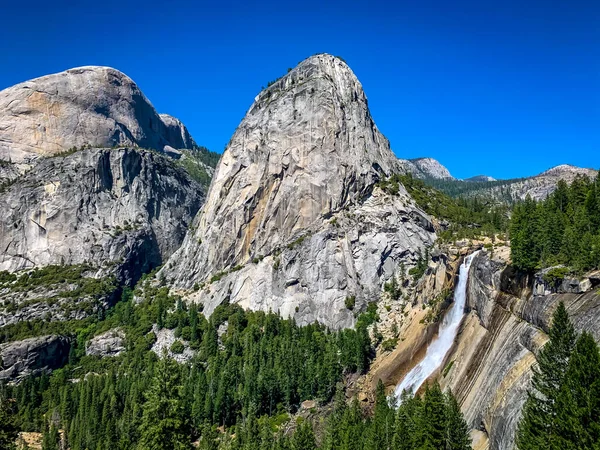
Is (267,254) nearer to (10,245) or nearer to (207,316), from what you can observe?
Result: (207,316)

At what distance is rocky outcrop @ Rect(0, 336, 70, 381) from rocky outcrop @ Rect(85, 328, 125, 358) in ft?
23.1

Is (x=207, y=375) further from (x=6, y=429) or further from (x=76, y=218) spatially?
(x=76, y=218)

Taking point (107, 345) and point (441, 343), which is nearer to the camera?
point (441, 343)

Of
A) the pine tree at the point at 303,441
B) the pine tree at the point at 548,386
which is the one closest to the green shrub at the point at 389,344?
the pine tree at the point at 303,441

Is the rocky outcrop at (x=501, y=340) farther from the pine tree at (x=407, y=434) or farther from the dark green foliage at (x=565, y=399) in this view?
the dark green foliage at (x=565, y=399)

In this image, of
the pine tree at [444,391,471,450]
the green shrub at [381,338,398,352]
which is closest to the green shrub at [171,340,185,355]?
the green shrub at [381,338,398,352]

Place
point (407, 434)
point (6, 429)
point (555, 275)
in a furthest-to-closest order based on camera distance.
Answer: point (555, 275) → point (407, 434) → point (6, 429)

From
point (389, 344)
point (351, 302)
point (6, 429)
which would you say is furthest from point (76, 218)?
point (6, 429)

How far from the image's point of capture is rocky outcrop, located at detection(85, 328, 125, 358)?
457 feet

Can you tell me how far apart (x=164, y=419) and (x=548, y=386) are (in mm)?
28749

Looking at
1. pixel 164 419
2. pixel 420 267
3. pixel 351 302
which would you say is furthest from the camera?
pixel 351 302

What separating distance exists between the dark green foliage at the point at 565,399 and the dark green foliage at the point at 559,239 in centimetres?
1820

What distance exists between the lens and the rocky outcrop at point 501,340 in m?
48.4

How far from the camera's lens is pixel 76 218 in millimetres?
183750
